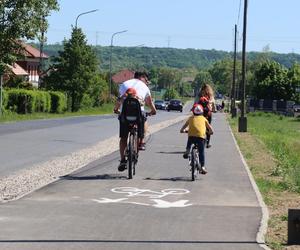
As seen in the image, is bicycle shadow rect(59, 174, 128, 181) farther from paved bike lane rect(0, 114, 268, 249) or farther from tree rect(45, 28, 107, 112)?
tree rect(45, 28, 107, 112)

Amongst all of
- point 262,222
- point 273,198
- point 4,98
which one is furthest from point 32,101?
point 262,222

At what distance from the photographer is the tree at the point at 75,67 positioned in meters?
66.2

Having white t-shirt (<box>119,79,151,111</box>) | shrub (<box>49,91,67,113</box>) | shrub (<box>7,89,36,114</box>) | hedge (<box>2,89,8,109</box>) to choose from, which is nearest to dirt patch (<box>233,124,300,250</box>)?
white t-shirt (<box>119,79,151,111</box>)

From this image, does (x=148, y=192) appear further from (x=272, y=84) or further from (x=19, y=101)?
(x=272, y=84)

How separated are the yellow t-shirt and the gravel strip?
2.54 meters

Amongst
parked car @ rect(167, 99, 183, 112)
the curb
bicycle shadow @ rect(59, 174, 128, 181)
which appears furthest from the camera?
parked car @ rect(167, 99, 183, 112)

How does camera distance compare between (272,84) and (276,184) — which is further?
(272,84)

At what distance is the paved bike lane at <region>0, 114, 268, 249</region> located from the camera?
769 cm

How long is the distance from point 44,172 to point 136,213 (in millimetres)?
5346

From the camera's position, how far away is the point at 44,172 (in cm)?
1441

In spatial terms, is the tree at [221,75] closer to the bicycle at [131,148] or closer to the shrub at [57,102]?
the shrub at [57,102]

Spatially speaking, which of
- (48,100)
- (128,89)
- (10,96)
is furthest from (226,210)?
(48,100)

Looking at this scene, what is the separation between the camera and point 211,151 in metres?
20.9

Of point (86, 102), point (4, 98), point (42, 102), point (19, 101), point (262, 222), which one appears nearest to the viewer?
point (262, 222)
